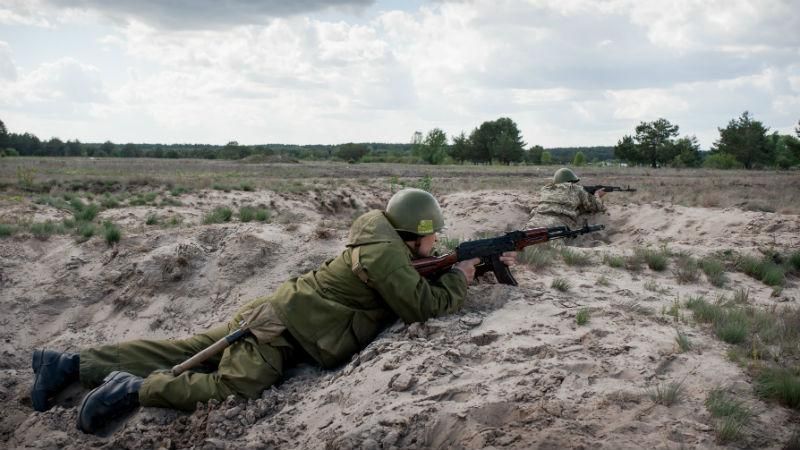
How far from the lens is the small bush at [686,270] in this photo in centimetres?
711

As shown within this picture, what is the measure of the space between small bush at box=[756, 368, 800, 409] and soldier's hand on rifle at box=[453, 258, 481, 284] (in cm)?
217

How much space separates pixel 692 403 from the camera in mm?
3502

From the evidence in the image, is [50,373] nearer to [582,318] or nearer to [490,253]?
[490,253]

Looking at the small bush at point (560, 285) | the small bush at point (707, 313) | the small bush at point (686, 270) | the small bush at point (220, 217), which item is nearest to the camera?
the small bush at point (707, 313)

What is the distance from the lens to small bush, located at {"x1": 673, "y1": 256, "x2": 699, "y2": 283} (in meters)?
7.11

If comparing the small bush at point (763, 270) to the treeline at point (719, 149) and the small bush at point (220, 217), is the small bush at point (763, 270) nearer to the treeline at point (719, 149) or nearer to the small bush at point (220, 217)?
the small bush at point (220, 217)

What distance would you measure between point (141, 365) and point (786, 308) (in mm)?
5858

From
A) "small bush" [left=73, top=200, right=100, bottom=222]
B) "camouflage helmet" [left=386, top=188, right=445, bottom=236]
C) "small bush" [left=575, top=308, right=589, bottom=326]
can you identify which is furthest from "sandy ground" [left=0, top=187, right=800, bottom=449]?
"small bush" [left=73, top=200, right=100, bottom=222]

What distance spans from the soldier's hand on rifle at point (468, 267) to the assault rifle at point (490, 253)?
0.03m

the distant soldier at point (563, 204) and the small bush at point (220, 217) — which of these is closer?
the small bush at point (220, 217)

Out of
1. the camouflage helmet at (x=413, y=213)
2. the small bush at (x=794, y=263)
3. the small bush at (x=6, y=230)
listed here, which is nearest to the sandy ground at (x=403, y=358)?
the small bush at (x=6, y=230)

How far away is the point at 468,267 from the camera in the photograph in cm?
505

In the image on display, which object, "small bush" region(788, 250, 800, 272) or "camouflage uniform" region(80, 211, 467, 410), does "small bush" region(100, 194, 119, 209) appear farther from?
"small bush" region(788, 250, 800, 272)

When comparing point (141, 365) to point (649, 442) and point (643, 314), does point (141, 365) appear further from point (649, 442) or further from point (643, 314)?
point (643, 314)
